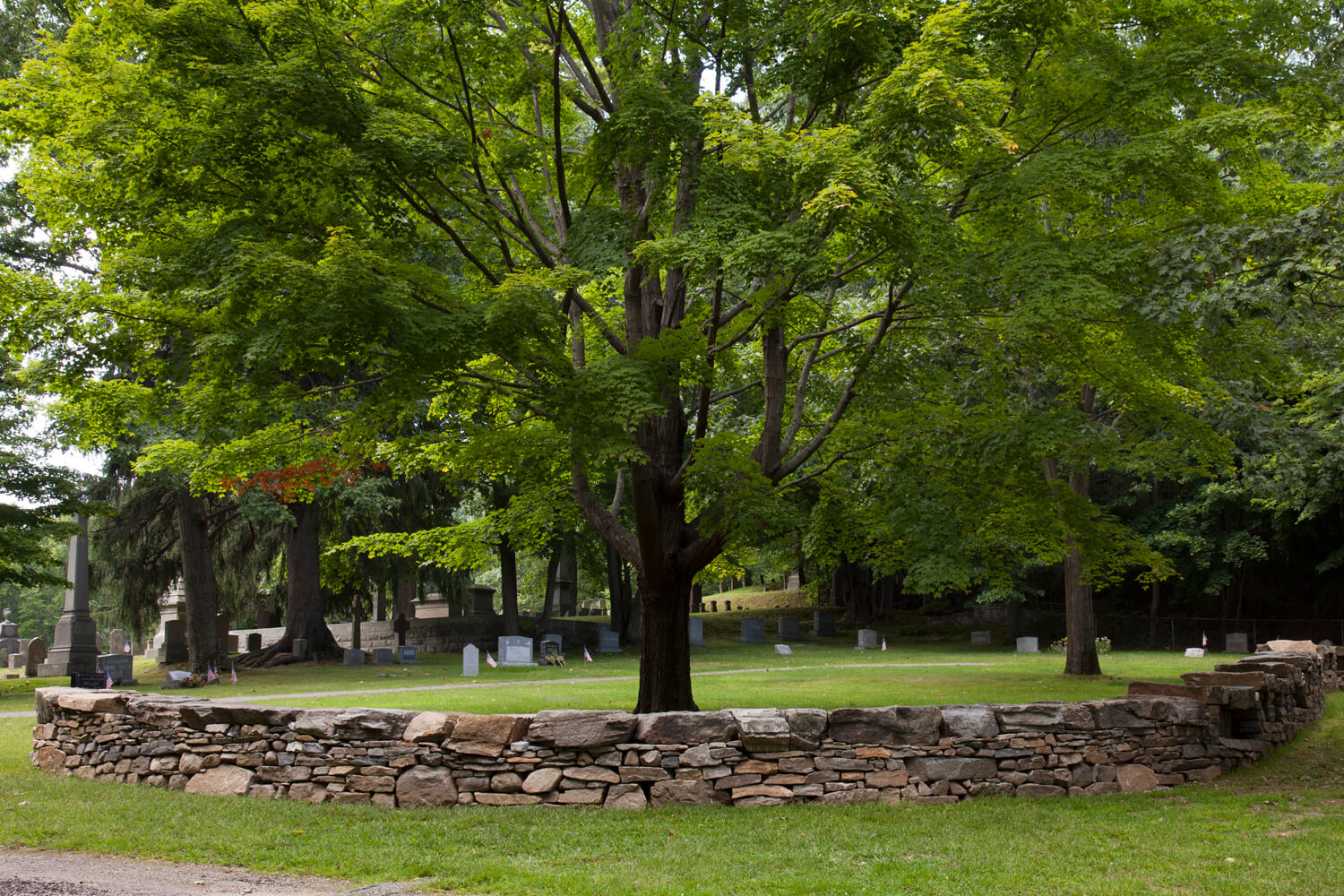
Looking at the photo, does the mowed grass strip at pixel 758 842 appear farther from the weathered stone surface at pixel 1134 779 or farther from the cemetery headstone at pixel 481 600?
the cemetery headstone at pixel 481 600

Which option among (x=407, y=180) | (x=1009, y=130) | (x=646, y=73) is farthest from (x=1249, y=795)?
(x=407, y=180)

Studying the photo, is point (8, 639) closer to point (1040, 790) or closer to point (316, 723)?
point (316, 723)

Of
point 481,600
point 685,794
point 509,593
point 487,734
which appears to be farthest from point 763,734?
point 481,600

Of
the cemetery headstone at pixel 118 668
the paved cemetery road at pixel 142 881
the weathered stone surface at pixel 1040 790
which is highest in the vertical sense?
the paved cemetery road at pixel 142 881

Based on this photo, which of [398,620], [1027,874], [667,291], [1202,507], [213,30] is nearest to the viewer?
[1027,874]

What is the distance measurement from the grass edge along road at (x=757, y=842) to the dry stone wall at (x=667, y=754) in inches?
9.5

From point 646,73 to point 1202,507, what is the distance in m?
25.1

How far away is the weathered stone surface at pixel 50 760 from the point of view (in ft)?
31.5

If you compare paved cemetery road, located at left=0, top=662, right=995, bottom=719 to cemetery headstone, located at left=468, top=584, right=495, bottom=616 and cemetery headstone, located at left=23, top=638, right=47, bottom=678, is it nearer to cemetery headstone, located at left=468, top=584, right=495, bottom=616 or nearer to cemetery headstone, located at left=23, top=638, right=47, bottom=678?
cemetery headstone, located at left=23, top=638, right=47, bottom=678

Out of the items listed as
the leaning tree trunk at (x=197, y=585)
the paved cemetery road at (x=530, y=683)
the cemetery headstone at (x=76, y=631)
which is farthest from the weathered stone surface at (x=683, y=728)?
the cemetery headstone at (x=76, y=631)

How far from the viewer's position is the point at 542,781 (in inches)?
303

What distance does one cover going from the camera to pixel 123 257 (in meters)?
8.74

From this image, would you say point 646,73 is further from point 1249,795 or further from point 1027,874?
point 1249,795

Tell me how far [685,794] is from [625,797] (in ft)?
1.56
